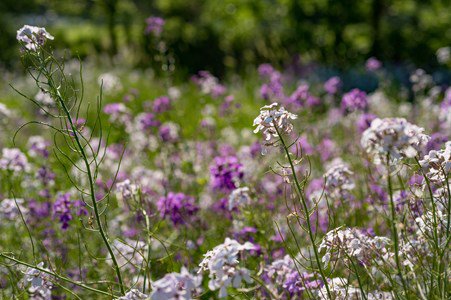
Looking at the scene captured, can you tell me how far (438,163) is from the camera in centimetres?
238

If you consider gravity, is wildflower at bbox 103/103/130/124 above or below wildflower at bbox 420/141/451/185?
above

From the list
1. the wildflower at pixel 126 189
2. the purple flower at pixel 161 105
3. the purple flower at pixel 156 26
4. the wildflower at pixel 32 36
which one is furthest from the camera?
the purple flower at pixel 161 105

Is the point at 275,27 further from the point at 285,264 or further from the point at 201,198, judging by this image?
the point at 285,264

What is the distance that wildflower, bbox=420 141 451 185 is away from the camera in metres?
2.32

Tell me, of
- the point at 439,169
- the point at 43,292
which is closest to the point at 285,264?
the point at 439,169

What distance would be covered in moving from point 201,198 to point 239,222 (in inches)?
52.9

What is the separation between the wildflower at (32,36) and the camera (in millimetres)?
2609

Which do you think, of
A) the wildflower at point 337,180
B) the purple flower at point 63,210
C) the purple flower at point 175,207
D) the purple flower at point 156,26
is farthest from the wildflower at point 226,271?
the purple flower at point 156,26

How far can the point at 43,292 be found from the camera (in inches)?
101

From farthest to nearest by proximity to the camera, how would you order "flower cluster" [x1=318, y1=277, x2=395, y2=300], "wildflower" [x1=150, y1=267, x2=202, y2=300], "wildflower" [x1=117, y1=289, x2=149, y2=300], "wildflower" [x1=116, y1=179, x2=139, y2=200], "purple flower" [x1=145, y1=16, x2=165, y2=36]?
"purple flower" [x1=145, y1=16, x2=165, y2=36], "wildflower" [x1=116, y1=179, x2=139, y2=200], "flower cluster" [x1=318, y1=277, x2=395, y2=300], "wildflower" [x1=117, y1=289, x2=149, y2=300], "wildflower" [x1=150, y1=267, x2=202, y2=300]

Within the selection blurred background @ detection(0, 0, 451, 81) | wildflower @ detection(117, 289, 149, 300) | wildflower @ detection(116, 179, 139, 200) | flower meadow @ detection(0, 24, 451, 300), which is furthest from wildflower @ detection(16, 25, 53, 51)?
blurred background @ detection(0, 0, 451, 81)

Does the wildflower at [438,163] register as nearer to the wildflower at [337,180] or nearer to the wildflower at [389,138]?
the wildflower at [389,138]

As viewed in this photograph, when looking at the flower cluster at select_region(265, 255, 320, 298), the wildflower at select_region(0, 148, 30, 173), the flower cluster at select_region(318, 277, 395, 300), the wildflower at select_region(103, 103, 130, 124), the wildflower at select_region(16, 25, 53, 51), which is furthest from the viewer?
the wildflower at select_region(103, 103, 130, 124)

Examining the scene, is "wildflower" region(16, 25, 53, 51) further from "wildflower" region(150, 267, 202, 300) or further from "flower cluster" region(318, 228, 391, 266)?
"flower cluster" region(318, 228, 391, 266)
